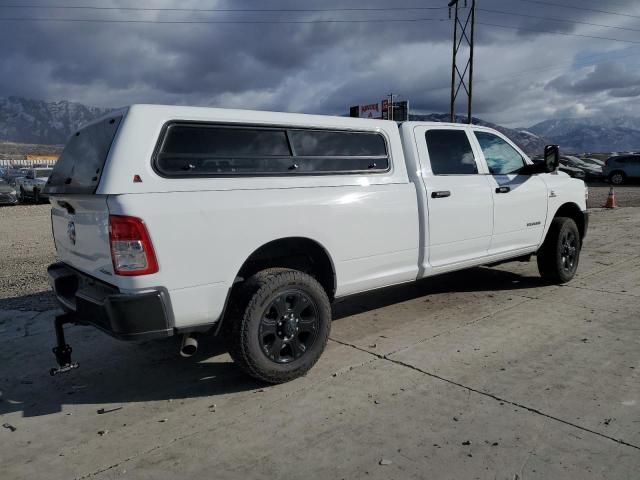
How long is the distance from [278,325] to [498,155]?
332 centimetres

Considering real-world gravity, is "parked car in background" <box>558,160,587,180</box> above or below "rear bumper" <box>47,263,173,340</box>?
above

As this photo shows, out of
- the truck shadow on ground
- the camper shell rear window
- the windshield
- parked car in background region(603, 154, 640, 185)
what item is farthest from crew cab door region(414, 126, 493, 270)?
parked car in background region(603, 154, 640, 185)

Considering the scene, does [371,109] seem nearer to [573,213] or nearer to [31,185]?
[31,185]

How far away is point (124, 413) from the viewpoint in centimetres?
343

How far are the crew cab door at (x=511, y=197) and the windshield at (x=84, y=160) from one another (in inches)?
144

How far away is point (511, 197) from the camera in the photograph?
556 centimetres

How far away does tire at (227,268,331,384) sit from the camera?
351 centimetres

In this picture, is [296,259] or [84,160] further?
[296,259]

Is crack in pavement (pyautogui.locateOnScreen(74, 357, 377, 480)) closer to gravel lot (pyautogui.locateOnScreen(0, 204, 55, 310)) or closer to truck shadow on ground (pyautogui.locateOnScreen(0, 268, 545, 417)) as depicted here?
truck shadow on ground (pyautogui.locateOnScreen(0, 268, 545, 417))

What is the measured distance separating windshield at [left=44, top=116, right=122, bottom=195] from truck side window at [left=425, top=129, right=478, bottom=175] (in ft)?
9.25

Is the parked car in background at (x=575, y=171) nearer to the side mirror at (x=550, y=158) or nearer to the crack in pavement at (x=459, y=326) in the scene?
the side mirror at (x=550, y=158)

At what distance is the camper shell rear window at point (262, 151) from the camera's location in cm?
336

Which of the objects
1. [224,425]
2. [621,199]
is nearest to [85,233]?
[224,425]

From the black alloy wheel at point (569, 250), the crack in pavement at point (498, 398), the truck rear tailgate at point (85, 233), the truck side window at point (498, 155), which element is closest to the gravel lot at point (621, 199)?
the black alloy wheel at point (569, 250)
